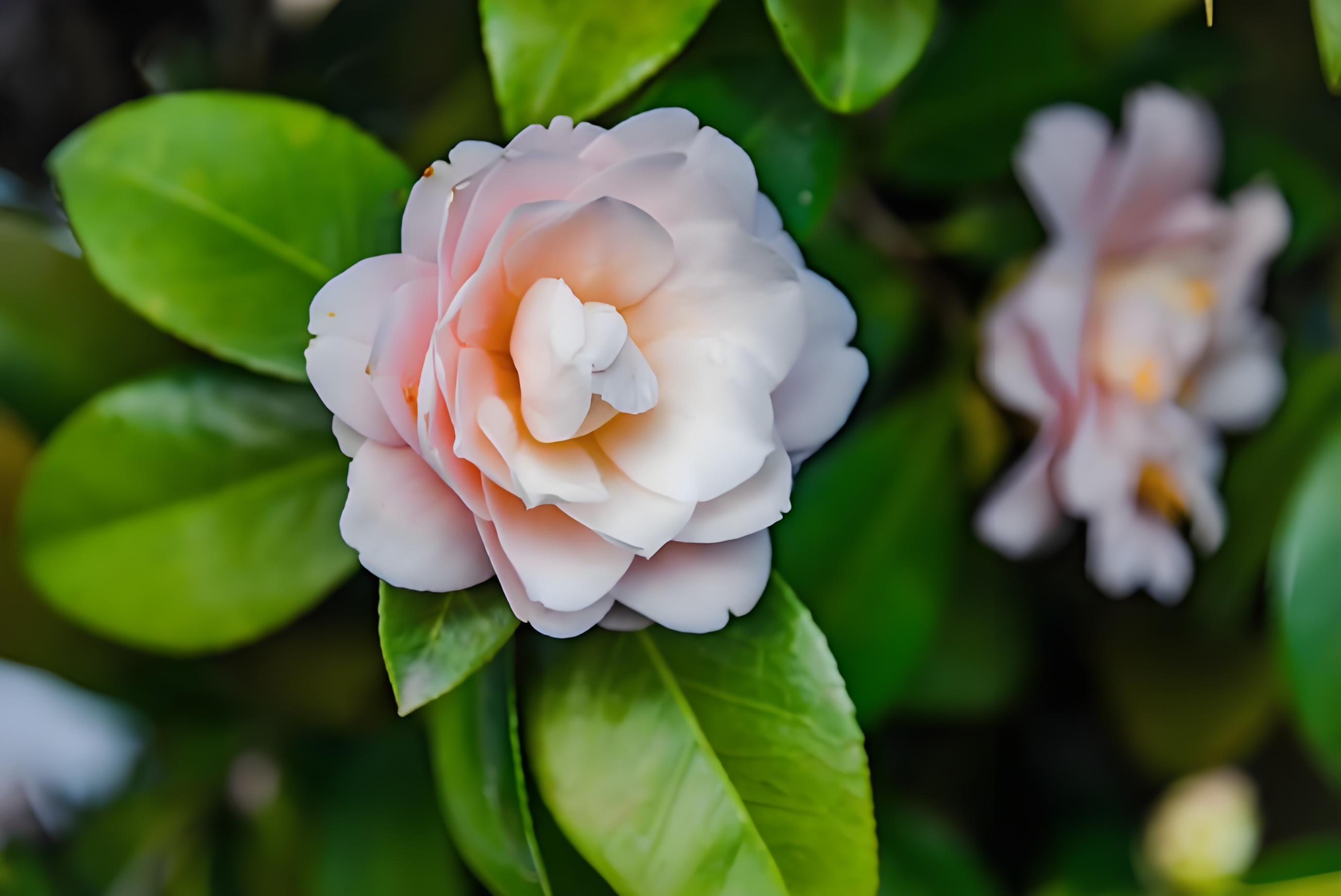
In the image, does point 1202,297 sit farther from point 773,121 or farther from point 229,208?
point 229,208

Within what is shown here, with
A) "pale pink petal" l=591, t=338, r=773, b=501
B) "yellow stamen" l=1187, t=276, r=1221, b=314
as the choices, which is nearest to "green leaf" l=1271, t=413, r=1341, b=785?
"yellow stamen" l=1187, t=276, r=1221, b=314

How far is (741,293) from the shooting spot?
0.31 metres

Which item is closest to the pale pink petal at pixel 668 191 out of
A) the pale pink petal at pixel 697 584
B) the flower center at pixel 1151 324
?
the pale pink petal at pixel 697 584

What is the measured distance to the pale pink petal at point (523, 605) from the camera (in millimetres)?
298

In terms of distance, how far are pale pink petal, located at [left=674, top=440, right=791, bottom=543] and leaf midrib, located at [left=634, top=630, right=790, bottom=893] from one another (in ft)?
0.24

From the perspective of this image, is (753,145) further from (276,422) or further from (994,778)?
(994,778)

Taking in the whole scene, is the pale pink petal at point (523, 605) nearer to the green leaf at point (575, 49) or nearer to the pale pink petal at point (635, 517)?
the pale pink petal at point (635, 517)

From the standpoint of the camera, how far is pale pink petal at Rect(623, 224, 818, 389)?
1.01 feet

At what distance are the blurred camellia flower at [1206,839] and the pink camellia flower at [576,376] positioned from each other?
1.61ft

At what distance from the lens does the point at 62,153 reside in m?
0.40

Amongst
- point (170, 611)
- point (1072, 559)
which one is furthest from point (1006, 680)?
point (170, 611)

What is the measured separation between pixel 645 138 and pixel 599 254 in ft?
0.13

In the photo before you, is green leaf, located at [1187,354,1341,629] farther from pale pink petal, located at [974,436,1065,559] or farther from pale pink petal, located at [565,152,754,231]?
pale pink petal, located at [565,152,754,231]

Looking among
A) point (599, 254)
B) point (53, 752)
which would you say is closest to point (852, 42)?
point (599, 254)
